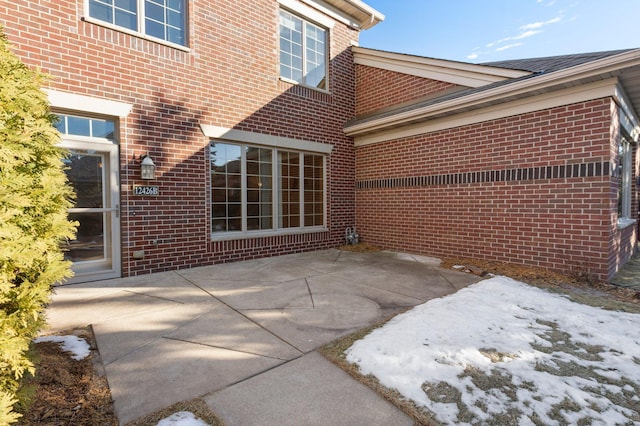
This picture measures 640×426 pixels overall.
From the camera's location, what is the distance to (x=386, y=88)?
329 inches

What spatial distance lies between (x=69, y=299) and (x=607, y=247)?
8070mm

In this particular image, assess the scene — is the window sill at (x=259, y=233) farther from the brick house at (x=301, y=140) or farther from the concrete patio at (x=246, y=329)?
the concrete patio at (x=246, y=329)

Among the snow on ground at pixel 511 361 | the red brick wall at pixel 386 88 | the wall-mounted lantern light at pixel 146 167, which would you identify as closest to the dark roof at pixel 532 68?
the red brick wall at pixel 386 88

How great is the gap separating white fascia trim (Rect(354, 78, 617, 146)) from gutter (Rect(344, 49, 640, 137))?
0.22 m

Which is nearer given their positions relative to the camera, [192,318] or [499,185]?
[192,318]

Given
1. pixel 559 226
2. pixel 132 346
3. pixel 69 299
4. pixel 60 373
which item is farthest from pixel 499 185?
pixel 69 299

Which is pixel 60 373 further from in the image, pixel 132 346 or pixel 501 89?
pixel 501 89

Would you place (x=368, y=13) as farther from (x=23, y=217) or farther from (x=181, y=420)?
(x=181, y=420)

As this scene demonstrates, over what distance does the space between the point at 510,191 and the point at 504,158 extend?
26.1 inches

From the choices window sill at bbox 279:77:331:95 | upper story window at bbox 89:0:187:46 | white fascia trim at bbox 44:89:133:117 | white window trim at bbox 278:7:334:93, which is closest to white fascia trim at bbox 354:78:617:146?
window sill at bbox 279:77:331:95

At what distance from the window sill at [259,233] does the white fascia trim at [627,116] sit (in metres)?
6.32

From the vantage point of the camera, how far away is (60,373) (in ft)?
7.67

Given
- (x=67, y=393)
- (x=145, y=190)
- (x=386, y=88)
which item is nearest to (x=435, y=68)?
(x=386, y=88)

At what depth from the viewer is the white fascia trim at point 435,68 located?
6131mm
